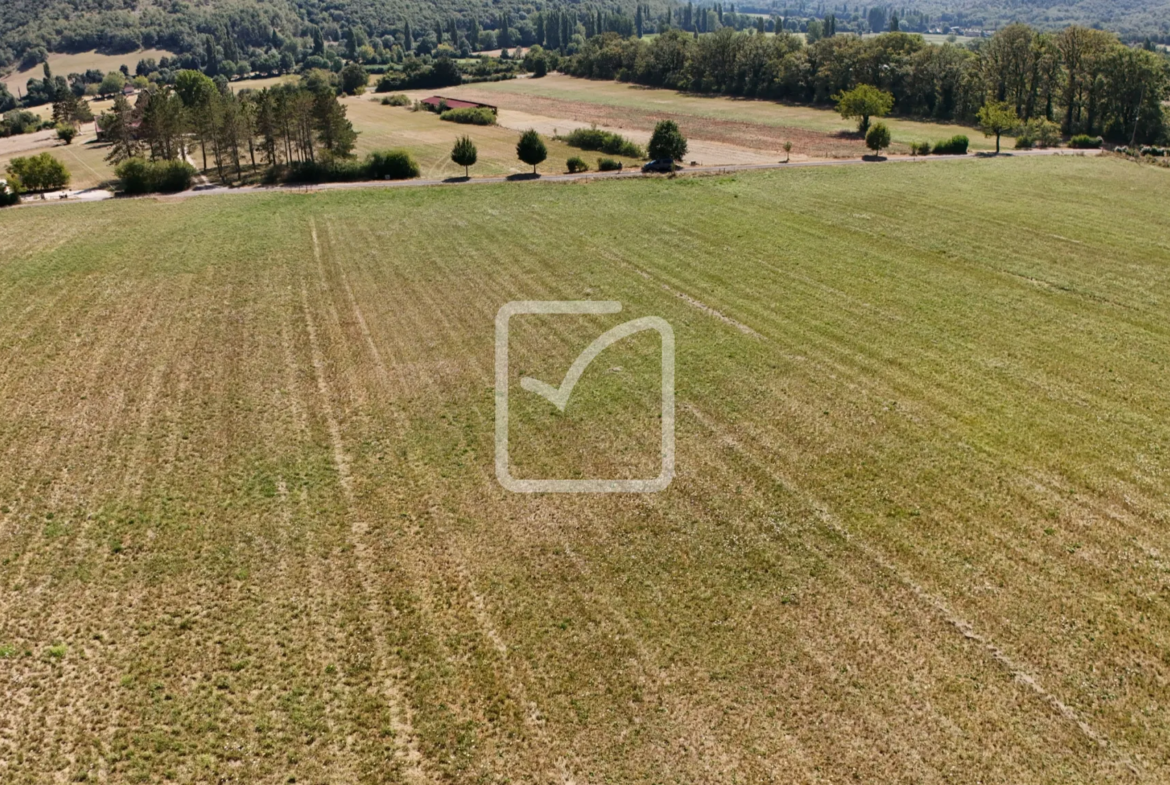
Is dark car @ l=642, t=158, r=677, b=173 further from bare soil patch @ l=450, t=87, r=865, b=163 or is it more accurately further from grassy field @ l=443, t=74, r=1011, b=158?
grassy field @ l=443, t=74, r=1011, b=158

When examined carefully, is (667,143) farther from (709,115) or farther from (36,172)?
(36,172)

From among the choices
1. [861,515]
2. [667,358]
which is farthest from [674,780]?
[667,358]

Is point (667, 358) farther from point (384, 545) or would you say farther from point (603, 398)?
point (384, 545)

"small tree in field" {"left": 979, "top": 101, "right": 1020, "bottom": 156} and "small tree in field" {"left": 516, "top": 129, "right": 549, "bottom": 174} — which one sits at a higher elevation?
"small tree in field" {"left": 979, "top": 101, "right": 1020, "bottom": 156}

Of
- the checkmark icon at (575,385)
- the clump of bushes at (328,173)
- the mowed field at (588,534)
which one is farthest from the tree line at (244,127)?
the checkmark icon at (575,385)

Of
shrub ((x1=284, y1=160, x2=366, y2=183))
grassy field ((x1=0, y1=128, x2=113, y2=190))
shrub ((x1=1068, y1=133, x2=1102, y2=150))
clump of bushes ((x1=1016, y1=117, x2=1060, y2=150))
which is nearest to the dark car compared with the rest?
shrub ((x1=284, y1=160, x2=366, y2=183))

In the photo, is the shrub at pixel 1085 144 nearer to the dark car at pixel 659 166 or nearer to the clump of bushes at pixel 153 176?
the dark car at pixel 659 166
